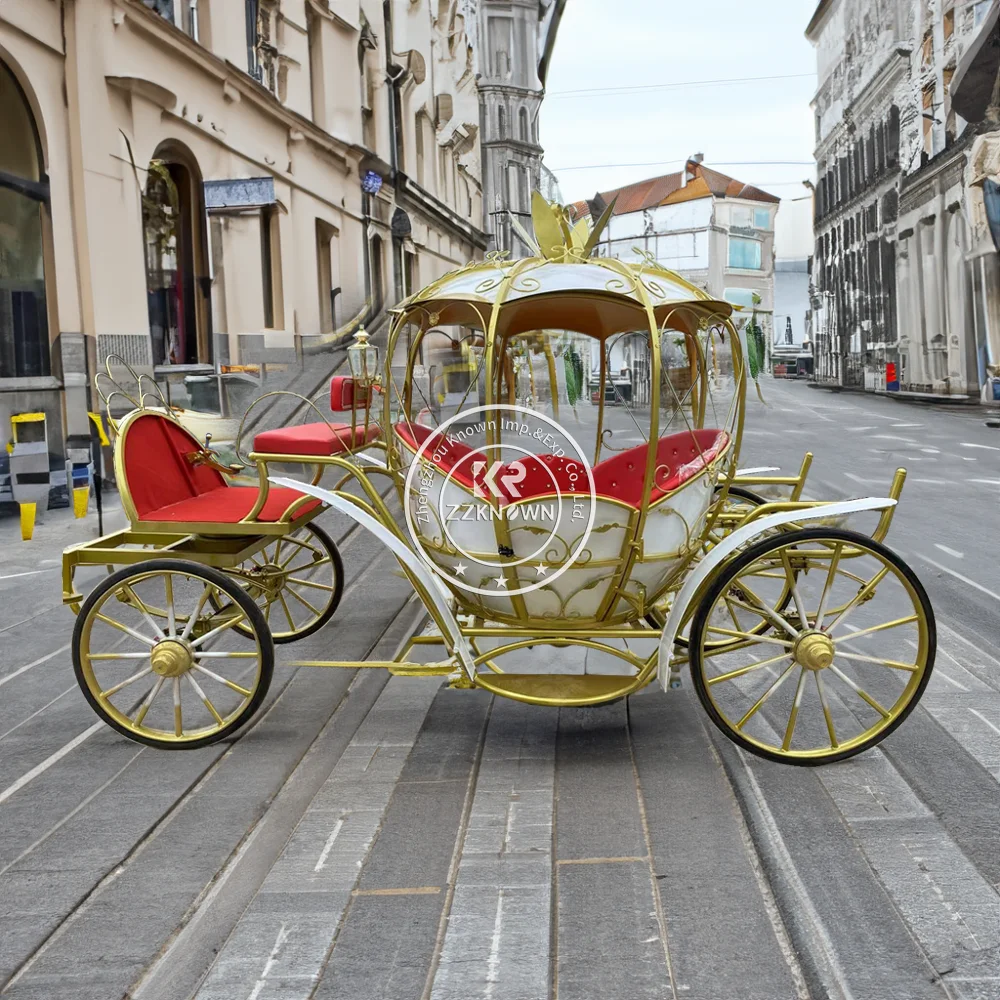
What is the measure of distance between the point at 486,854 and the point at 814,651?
1.47 metres

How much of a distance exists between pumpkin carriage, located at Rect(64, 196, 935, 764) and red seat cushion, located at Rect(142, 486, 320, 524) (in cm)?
3

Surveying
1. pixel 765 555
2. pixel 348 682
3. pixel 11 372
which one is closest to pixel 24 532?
pixel 11 372

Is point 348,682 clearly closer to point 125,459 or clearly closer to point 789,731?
point 125,459

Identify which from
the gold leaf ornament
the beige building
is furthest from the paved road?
the beige building

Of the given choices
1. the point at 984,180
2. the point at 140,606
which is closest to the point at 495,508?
the point at 140,606

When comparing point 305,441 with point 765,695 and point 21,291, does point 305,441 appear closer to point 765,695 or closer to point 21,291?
point 765,695

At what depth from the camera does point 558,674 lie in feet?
14.8

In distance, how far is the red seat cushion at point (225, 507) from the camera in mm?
4910

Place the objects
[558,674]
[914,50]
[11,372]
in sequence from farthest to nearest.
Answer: [914,50], [11,372], [558,674]

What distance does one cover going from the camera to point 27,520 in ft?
31.8

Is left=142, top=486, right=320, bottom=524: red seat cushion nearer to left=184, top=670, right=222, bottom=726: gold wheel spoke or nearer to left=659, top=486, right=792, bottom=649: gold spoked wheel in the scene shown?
left=184, top=670, right=222, bottom=726: gold wheel spoke

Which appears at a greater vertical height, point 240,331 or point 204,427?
point 240,331

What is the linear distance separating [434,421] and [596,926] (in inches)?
104

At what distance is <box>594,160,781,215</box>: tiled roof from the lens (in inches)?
1912
